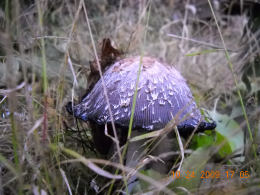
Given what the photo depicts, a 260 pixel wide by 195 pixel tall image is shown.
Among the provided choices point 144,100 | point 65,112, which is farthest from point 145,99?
point 65,112

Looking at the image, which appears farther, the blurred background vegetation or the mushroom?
the mushroom

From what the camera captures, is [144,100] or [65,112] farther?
[65,112]

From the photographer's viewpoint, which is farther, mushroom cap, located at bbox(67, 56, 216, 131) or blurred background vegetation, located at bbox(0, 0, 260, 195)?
mushroom cap, located at bbox(67, 56, 216, 131)

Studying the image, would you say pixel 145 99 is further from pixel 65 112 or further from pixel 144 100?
pixel 65 112

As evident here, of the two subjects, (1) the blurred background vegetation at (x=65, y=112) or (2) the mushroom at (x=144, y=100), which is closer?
(1) the blurred background vegetation at (x=65, y=112)

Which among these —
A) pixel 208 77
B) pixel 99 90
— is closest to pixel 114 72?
pixel 99 90
